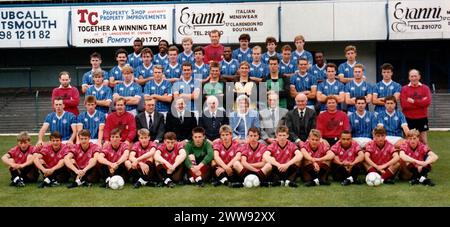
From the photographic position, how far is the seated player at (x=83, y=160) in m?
10.4

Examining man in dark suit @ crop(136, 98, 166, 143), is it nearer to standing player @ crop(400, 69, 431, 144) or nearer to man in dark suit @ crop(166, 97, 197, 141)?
man in dark suit @ crop(166, 97, 197, 141)

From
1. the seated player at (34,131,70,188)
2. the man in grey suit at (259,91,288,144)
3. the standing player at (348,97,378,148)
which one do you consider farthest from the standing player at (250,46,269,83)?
the seated player at (34,131,70,188)

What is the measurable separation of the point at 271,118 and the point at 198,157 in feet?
5.47

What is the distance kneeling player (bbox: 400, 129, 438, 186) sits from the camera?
33.0ft

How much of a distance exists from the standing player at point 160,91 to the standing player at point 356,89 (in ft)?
10.3

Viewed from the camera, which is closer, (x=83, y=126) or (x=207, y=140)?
(x=207, y=140)

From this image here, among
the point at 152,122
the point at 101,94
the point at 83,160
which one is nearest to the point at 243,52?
the point at 152,122

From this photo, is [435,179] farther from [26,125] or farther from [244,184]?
[26,125]

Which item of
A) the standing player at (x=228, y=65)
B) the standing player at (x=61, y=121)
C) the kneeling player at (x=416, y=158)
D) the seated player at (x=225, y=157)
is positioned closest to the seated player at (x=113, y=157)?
the standing player at (x=61, y=121)

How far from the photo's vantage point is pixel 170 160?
34.0ft

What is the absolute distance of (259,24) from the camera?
22.8m

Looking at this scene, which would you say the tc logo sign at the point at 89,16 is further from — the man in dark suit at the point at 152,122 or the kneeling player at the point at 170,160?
the kneeling player at the point at 170,160

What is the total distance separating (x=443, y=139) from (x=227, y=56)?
24.0ft

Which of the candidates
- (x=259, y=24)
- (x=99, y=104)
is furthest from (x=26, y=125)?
(x=99, y=104)
